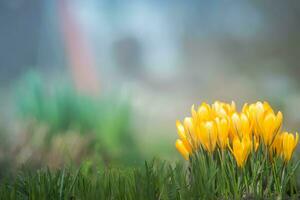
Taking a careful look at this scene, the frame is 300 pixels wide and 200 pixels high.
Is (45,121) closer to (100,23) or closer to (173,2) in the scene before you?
(100,23)

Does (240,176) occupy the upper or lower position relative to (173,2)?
lower

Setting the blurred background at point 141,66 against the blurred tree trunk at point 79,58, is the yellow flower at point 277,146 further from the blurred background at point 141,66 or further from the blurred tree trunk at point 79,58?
the blurred tree trunk at point 79,58

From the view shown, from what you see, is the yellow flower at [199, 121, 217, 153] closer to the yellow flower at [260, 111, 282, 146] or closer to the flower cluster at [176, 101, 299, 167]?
the flower cluster at [176, 101, 299, 167]

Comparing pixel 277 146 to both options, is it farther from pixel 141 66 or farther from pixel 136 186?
pixel 141 66

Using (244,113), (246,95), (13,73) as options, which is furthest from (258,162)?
(13,73)

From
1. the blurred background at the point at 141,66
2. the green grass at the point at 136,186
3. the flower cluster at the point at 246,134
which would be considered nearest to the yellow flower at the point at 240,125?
the flower cluster at the point at 246,134

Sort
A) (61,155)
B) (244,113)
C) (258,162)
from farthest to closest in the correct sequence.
A: (61,155)
(244,113)
(258,162)

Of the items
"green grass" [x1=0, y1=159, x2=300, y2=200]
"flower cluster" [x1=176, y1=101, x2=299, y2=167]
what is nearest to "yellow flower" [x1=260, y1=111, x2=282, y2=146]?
"flower cluster" [x1=176, y1=101, x2=299, y2=167]
